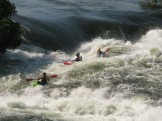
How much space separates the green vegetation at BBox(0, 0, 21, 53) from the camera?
2422 centimetres

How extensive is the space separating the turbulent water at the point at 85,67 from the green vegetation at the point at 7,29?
1131 millimetres

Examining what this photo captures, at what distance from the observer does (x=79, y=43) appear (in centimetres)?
3091

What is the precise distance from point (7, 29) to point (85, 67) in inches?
216

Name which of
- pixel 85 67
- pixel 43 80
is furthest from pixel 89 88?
pixel 85 67

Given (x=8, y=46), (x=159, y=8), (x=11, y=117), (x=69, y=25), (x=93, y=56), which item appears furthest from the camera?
(x=159, y=8)

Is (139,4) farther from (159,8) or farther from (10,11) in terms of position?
(10,11)

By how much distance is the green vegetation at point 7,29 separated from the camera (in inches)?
953

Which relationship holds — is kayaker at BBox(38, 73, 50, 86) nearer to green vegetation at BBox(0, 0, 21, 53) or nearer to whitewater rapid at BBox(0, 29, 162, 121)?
whitewater rapid at BBox(0, 29, 162, 121)

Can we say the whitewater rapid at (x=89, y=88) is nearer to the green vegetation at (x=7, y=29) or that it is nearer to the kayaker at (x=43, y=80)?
the kayaker at (x=43, y=80)

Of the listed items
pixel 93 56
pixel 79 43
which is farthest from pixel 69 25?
pixel 93 56

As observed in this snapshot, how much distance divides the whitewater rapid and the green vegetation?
4.34 ft

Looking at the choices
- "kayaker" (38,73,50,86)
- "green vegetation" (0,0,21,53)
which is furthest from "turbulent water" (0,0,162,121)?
"green vegetation" (0,0,21,53)

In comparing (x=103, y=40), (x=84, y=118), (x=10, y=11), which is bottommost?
(x=84, y=118)

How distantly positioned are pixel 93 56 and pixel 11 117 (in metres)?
11.6
